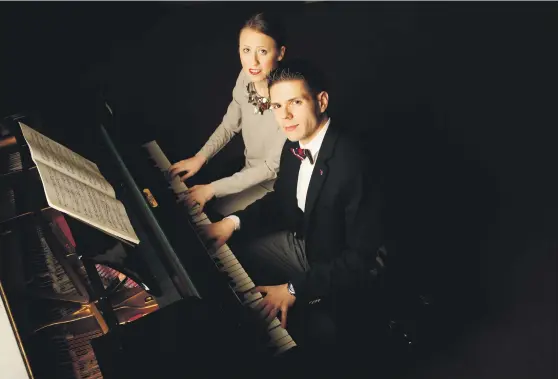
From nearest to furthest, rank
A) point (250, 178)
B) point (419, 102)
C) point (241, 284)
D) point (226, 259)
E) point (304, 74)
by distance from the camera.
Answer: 1. point (304, 74)
2. point (241, 284)
3. point (226, 259)
4. point (250, 178)
5. point (419, 102)

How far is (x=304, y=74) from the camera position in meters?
2.14

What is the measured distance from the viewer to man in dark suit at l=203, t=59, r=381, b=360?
2186 mm

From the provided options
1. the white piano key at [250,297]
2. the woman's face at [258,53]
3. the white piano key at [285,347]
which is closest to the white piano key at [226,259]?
the white piano key at [250,297]

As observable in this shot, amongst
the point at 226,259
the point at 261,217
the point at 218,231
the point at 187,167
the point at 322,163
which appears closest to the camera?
the point at 322,163

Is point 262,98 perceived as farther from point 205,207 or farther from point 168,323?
point 168,323

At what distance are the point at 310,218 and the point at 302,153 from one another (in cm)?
30

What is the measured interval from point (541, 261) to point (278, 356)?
2.18 meters

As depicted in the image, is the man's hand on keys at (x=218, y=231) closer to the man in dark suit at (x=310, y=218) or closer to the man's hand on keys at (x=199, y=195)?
the man in dark suit at (x=310, y=218)

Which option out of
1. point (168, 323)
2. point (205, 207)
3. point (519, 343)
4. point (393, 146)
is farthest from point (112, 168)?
point (519, 343)

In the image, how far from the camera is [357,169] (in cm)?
217

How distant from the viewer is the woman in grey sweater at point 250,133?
2.54 m

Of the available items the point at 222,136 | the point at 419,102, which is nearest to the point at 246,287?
the point at 222,136

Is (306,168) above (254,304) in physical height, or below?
above

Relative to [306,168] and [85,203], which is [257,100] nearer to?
[306,168]
